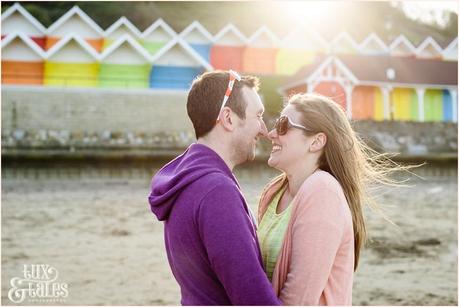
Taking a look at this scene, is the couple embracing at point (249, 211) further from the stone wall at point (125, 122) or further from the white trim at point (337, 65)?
the white trim at point (337, 65)

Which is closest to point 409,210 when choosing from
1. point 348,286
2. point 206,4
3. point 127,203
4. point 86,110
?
point 127,203

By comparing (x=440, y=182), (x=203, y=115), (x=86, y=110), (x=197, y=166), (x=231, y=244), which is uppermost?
(x=203, y=115)

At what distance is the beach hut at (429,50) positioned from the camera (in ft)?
90.9

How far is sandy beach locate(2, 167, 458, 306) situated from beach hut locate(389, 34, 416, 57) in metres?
14.4

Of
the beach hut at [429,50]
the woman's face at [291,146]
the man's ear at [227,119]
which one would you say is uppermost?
the man's ear at [227,119]

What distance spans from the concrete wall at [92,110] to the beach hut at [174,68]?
2326 mm

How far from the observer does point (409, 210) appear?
1142cm

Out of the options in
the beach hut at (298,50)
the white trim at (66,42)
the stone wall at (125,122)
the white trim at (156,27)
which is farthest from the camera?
the beach hut at (298,50)

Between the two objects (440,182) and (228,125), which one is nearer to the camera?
(228,125)

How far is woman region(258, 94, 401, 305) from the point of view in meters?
1.96

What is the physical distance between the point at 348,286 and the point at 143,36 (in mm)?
21458

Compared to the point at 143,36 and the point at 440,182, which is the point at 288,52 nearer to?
the point at 143,36

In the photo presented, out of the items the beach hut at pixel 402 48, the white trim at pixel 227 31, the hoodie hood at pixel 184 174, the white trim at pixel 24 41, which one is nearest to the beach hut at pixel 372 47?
the beach hut at pixel 402 48

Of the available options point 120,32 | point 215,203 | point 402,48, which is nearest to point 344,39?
point 402,48
